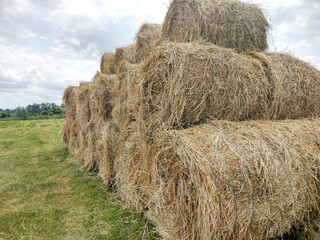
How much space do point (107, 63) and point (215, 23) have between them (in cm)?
431

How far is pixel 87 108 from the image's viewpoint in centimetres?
536

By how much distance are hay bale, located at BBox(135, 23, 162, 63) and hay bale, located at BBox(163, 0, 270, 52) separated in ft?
3.13

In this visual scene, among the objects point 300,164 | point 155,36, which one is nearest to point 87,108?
point 155,36

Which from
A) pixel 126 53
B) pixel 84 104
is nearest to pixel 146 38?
pixel 126 53

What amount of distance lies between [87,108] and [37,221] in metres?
2.77

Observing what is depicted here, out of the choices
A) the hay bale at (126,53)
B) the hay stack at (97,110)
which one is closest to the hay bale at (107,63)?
the hay bale at (126,53)

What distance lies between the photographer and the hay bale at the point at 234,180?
1.88m

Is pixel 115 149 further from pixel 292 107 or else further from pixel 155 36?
pixel 292 107

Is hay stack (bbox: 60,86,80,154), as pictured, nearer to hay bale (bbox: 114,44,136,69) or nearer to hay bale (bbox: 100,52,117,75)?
hay bale (bbox: 100,52,117,75)

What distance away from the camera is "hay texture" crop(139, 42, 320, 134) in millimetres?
→ 2609

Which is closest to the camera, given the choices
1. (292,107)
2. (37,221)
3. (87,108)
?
(37,221)

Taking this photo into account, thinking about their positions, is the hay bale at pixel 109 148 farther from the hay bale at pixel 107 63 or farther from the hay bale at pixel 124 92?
the hay bale at pixel 107 63

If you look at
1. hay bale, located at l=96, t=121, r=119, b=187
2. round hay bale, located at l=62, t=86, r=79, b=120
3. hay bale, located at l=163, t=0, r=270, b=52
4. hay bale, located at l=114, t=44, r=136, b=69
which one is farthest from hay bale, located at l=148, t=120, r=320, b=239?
round hay bale, located at l=62, t=86, r=79, b=120

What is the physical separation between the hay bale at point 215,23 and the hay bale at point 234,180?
6.12 ft
